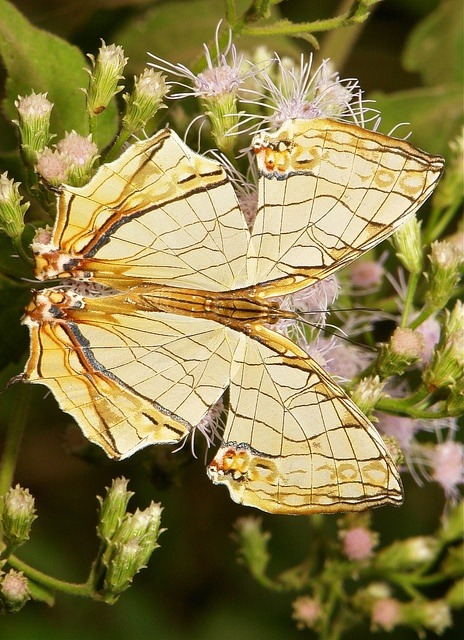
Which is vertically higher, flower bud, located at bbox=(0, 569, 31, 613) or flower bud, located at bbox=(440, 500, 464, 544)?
flower bud, located at bbox=(440, 500, 464, 544)

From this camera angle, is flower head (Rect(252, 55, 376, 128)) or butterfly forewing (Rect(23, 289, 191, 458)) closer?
butterfly forewing (Rect(23, 289, 191, 458))

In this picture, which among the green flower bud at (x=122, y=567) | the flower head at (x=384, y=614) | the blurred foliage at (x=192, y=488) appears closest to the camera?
the green flower bud at (x=122, y=567)

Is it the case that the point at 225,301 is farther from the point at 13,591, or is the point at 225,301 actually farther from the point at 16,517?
the point at 13,591

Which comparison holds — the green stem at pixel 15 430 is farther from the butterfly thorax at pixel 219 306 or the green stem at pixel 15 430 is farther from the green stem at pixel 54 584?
the butterfly thorax at pixel 219 306

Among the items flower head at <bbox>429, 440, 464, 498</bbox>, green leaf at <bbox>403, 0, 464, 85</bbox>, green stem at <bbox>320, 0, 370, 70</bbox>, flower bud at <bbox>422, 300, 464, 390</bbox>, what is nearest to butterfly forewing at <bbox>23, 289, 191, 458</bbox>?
flower bud at <bbox>422, 300, 464, 390</bbox>

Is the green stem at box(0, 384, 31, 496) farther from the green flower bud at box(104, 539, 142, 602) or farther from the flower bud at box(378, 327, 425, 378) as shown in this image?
the flower bud at box(378, 327, 425, 378)

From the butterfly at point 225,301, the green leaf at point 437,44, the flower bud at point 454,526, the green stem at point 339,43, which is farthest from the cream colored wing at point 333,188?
the green leaf at point 437,44

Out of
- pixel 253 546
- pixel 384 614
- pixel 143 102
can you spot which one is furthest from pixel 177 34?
pixel 384 614

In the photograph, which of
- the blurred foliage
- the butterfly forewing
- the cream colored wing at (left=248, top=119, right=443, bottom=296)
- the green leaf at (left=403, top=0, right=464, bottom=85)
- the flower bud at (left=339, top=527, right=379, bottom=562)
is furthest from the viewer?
the green leaf at (left=403, top=0, right=464, bottom=85)

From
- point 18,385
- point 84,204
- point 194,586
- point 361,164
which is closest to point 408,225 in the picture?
point 361,164
